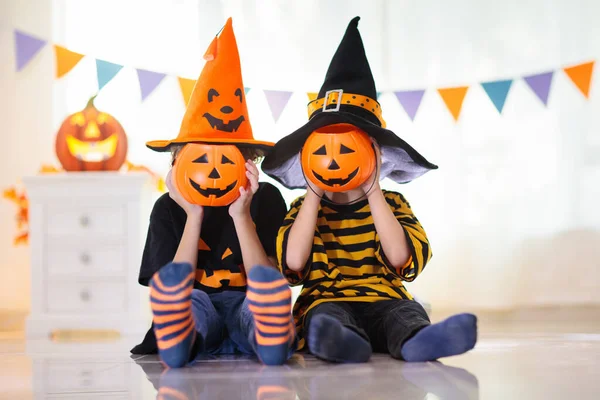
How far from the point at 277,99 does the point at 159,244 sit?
1.80 meters

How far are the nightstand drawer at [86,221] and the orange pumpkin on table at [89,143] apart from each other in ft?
0.73

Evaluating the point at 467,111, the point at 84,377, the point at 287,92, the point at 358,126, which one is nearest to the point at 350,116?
the point at 358,126

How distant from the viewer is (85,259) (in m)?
2.62

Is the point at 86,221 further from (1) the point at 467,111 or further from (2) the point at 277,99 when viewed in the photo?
(1) the point at 467,111

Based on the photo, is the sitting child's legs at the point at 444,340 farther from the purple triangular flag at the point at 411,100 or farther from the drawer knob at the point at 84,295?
the purple triangular flag at the point at 411,100

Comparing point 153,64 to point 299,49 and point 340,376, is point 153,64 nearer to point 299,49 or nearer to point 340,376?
point 299,49

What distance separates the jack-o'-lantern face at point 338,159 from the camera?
141 cm

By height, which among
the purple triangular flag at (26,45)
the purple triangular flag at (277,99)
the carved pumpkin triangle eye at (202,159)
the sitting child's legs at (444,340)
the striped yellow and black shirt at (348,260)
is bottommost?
the sitting child's legs at (444,340)

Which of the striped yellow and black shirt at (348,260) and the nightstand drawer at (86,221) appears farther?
the nightstand drawer at (86,221)

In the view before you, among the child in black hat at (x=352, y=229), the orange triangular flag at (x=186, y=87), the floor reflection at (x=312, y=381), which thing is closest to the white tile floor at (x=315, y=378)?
the floor reflection at (x=312, y=381)

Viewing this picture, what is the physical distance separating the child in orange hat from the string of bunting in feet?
5.16

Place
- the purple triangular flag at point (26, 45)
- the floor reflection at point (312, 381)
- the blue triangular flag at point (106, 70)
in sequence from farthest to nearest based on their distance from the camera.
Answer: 1. the purple triangular flag at point (26, 45)
2. the blue triangular flag at point (106, 70)
3. the floor reflection at point (312, 381)

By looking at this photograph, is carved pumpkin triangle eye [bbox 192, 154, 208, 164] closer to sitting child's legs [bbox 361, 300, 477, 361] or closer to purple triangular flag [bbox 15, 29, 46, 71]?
sitting child's legs [bbox 361, 300, 477, 361]

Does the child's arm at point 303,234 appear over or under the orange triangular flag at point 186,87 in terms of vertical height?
under
